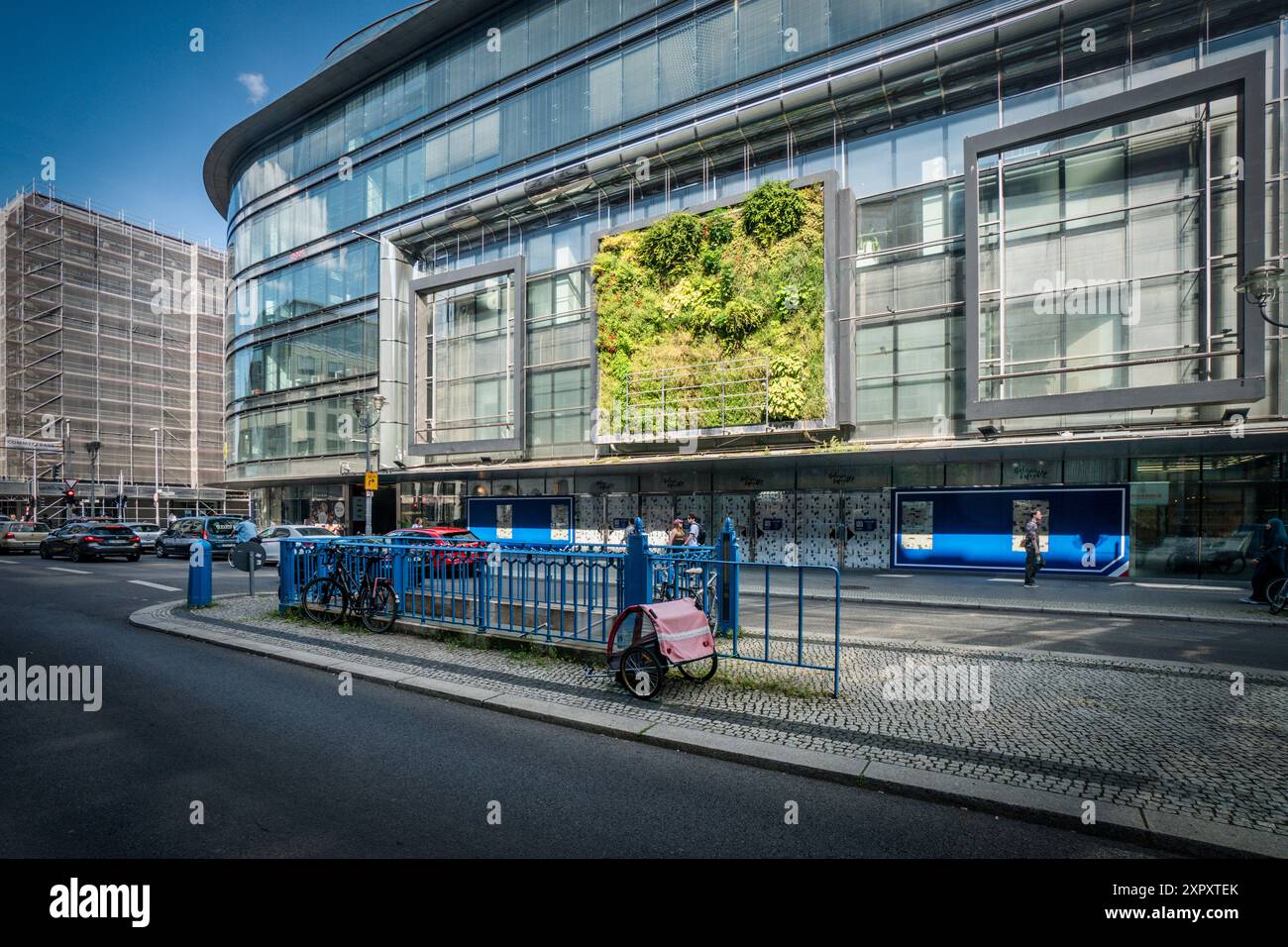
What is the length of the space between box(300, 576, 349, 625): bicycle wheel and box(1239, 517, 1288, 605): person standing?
16430 millimetres

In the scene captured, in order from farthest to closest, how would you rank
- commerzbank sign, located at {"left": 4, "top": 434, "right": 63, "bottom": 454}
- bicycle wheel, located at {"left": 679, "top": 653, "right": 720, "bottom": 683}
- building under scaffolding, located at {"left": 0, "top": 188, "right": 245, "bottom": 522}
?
building under scaffolding, located at {"left": 0, "top": 188, "right": 245, "bottom": 522} → commerzbank sign, located at {"left": 4, "top": 434, "right": 63, "bottom": 454} → bicycle wheel, located at {"left": 679, "top": 653, "right": 720, "bottom": 683}

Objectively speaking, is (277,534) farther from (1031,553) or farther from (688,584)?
(1031,553)

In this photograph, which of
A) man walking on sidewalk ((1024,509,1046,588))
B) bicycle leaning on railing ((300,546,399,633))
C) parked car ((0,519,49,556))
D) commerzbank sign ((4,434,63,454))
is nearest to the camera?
bicycle leaning on railing ((300,546,399,633))

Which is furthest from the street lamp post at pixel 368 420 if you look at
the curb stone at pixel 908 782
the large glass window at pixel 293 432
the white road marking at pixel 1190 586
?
the white road marking at pixel 1190 586

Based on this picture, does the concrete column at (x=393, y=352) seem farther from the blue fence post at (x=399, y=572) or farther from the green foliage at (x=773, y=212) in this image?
the blue fence post at (x=399, y=572)

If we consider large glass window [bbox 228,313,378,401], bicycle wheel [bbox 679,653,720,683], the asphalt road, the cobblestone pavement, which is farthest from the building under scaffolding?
bicycle wheel [bbox 679,653,720,683]

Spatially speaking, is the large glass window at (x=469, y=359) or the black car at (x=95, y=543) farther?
the large glass window at (x=469, y=359)

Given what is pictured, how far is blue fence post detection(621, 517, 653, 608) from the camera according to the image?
751 centimetres

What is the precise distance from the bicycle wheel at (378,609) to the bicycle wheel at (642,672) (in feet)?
15.8

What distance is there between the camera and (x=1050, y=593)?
15125mm

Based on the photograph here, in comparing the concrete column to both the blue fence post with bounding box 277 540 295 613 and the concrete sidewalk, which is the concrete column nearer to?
the concrete sidewalk

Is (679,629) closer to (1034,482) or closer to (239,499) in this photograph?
(1034,482)

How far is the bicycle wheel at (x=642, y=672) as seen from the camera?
641cm
